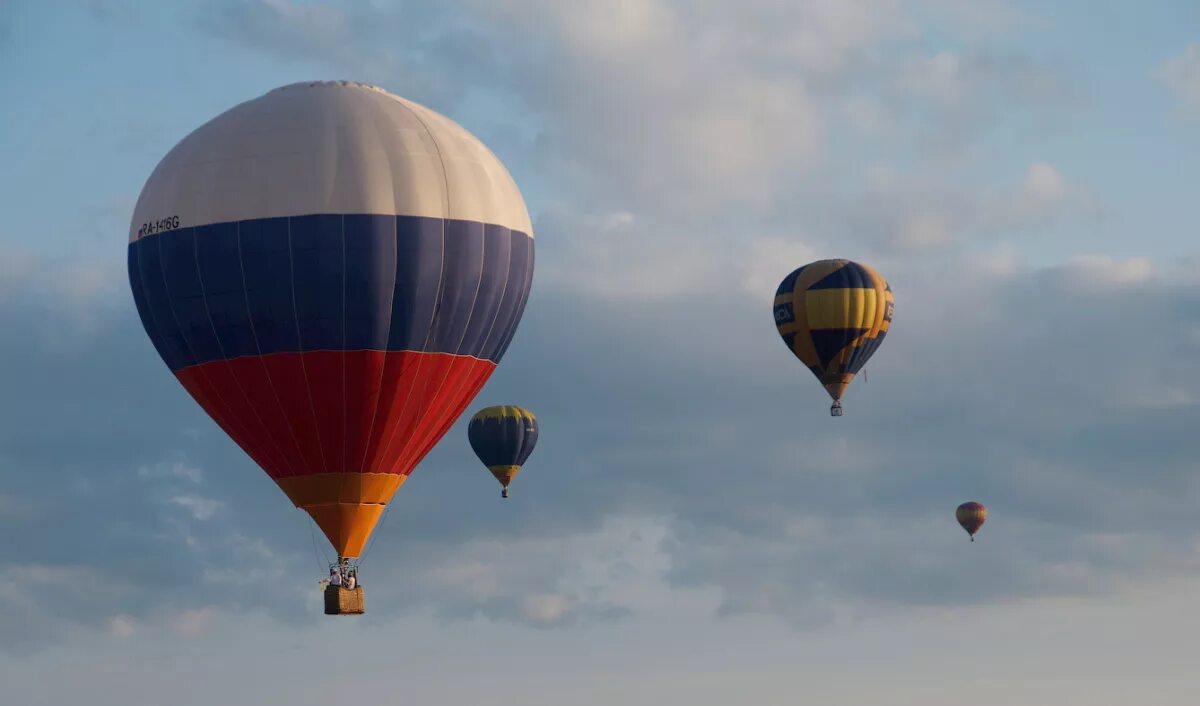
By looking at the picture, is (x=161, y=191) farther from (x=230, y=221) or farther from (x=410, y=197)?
(x=410, y=197)

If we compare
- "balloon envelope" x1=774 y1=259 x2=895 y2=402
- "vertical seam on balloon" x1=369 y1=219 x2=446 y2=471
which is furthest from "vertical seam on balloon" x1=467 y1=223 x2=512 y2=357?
"balloon envelope" x1=774 y1=259 x2=895 y2=402

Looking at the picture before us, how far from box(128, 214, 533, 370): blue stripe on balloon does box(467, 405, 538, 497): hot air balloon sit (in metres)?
34.2

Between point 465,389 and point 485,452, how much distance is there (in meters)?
33.5

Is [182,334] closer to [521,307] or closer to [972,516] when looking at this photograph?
[521,307]

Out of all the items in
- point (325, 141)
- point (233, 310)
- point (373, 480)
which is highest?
point (325, 141)

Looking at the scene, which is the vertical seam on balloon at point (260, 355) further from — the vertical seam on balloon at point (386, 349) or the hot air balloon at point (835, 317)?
the hot air balloon at point (835, 317)

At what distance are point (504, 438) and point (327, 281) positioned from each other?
119ft

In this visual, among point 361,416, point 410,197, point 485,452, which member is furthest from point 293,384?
point 485,452

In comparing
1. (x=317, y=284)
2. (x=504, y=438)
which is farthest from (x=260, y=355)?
(x=504, y=438)

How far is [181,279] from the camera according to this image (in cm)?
5859

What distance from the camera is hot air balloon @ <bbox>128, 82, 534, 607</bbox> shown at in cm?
5791

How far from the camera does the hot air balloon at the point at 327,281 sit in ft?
190

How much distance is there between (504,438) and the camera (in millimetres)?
93562

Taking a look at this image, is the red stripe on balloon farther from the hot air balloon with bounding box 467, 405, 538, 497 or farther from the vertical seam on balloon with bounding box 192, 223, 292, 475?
the hot air balloon with bounding box 467, 405, 538, 497
